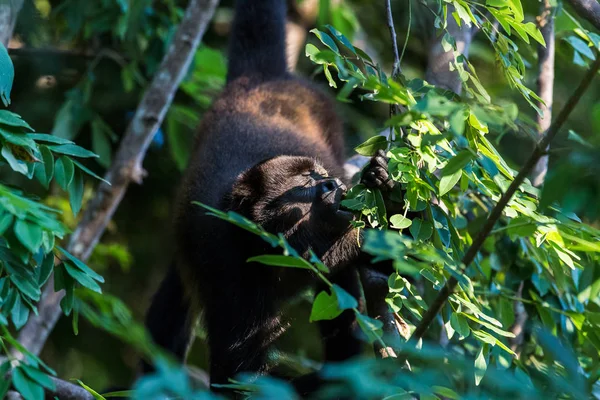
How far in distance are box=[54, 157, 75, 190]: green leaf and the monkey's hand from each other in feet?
3.30

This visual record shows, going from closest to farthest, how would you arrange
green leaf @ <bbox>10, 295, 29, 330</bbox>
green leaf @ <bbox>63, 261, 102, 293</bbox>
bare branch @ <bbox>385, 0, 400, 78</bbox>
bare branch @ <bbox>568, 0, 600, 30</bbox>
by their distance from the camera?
1. green leaf @ <bbox>10, 295, 29, 330</bbox>
2. green leaf @ <bbox>63, 261, 102, 293</bbox>
3. bare branch @ <bbox>385, 0, 400, 78</bbox>
4. bare branch @ <bbox>568, 0, 600, 30</bbox>

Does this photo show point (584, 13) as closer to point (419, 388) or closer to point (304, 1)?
point (419, 388)

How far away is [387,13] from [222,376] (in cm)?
186

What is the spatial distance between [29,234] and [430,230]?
3.88 feet

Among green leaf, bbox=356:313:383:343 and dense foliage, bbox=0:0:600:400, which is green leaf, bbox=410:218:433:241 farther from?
green leaf, bbox=356:313:383:343

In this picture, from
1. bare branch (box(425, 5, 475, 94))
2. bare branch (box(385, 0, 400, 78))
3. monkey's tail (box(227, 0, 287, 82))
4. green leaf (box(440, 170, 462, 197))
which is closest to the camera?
green leaf (box(440, 170, 462, 197))

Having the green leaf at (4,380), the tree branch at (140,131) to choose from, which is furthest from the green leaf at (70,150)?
the tree branch at (140,131)

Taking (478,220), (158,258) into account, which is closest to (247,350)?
(478,220)

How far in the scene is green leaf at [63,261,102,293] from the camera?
2365mm

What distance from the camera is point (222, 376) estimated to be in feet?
11.7

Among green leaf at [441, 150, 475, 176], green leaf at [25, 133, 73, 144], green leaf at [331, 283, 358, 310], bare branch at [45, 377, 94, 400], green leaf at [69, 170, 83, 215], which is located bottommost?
bare branch at [45, 377, 94, 400]

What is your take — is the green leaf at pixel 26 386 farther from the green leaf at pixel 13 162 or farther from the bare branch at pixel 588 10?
the bare branch at pixel 588 10

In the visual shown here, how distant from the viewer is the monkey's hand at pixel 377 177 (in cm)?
268

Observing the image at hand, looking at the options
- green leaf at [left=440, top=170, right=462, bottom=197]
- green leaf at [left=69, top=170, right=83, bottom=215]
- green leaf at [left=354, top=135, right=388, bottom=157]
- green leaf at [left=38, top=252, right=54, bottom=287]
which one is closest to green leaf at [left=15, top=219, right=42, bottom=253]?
green leaf at [left=38, top=252, right=54, bottom=287]
